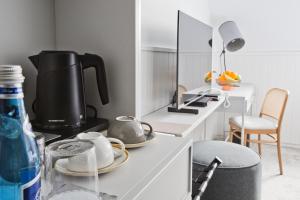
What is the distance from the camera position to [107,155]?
0.64m

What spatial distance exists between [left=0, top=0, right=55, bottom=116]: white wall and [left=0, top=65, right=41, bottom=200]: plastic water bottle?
20.9 inches

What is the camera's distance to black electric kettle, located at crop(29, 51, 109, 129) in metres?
0.86

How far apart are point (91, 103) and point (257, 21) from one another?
2727 mm

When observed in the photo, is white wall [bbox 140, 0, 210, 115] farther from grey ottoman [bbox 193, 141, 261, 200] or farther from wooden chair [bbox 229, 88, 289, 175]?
wooden chair [bbox 229, 88, 289, 175]

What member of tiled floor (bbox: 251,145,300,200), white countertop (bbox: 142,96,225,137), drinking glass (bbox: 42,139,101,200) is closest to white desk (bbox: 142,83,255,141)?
white countertop (bbox: 142,96,225,137)

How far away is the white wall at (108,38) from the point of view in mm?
958

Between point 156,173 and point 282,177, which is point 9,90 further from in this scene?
point 282,177

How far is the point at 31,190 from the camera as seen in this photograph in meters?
0.41

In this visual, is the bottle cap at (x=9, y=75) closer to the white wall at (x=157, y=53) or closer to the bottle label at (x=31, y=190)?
the bottle label at (x=31, y=190)

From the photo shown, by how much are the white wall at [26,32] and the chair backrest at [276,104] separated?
2.12 meters

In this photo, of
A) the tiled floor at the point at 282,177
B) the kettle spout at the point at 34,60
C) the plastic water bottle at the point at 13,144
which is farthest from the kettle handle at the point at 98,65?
the tiled floor at the point at 282,177

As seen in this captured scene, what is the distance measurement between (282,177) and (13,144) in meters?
2.61

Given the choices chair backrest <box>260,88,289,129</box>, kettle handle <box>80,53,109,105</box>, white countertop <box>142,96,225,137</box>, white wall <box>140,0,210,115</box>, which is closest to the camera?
kettle handle <box>80,53,109,105</box>

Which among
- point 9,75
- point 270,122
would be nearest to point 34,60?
point 9,75
